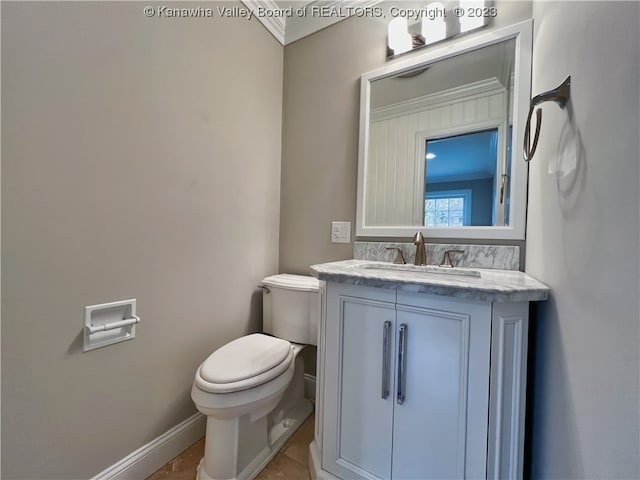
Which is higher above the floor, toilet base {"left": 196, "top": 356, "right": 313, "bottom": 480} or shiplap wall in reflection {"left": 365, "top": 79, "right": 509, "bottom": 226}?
shiplap wall in reflection {"left": 365, "top": 79, "right": 509, "bottom": 226}

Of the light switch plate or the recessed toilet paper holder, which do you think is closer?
the recessed toilet paper holder

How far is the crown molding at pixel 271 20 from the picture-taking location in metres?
1.50

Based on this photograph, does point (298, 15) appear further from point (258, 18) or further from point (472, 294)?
point (472, 294)

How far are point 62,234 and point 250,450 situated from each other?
1.09m

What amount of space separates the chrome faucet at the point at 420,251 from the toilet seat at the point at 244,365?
75cm

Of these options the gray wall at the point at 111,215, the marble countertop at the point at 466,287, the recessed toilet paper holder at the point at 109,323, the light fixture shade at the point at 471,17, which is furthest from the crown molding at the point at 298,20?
the recessed toilet paper holder at the point at 109,323

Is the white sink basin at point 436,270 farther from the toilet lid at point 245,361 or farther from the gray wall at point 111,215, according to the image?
the gray wall at point 111,215

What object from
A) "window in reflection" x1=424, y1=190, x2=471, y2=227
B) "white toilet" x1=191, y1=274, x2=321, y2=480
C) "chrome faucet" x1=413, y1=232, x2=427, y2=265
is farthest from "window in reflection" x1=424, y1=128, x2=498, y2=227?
"white toilet" x1=191, y1=274, x2=321, y2=480

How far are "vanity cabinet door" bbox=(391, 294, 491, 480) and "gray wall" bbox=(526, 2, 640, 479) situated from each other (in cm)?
18

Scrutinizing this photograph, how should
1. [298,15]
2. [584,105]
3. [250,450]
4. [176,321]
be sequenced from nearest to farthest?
[584,105]
[250,450]
[176,321]
[298,15]

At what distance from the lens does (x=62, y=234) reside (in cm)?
85

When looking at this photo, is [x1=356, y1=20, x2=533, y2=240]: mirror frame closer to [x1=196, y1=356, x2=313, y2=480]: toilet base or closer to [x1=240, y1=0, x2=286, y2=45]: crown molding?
[x1=240, y1=0, x2=286, y2=45]: crown molding

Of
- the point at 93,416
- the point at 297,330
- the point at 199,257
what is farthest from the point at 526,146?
the point at 93,416

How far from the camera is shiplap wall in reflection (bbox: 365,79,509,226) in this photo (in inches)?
48.1
